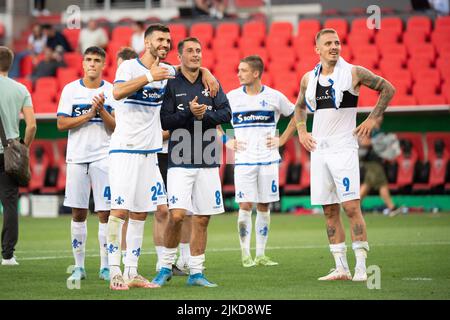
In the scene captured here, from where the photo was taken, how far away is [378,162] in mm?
23359

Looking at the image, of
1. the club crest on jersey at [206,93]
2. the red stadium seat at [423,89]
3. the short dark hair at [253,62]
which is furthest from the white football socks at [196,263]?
the red stadium seat at [423,89]

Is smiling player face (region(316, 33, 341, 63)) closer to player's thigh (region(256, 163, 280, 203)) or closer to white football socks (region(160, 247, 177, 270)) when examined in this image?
white football socks (region(160, 247, 177, 270))

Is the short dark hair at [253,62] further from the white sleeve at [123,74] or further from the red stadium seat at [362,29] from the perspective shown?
the red stadium seat at [362,29]

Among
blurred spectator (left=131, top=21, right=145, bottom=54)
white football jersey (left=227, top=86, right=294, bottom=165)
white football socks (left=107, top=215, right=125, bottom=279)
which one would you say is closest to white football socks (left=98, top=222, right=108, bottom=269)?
white football socks (left=107, top=215, right=125, bottom=279)

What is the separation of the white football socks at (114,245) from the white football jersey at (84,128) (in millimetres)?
1785

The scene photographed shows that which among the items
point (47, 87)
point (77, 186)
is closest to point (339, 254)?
point (77, 186)

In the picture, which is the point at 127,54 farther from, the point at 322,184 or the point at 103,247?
the point at 322,184

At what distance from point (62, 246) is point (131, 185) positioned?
639cm

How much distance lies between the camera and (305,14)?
29.9 metres

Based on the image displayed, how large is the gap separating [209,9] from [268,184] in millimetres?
17971

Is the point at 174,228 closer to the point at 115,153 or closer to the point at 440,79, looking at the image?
the point at 115,153

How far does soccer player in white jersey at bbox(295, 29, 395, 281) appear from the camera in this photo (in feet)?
37.1

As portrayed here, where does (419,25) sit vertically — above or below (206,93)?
above
